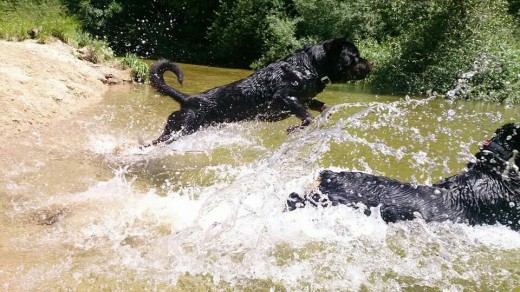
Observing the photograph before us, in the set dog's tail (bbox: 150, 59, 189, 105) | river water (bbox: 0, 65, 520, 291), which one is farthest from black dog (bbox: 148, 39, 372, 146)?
river water (bbox: 0, 65, 520, 291)

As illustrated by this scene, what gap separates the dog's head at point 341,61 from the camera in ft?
19.8

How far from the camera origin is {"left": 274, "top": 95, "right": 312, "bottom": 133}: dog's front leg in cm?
559

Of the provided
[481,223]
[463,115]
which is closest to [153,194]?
[481,223]

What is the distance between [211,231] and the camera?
11.1 feet

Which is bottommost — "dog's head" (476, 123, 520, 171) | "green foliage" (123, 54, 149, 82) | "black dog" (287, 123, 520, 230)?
"green foliage" (123, 54, 149, 82)

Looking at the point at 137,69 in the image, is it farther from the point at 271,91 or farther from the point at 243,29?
the point at 243,29

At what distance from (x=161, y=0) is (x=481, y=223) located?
91.3 feet

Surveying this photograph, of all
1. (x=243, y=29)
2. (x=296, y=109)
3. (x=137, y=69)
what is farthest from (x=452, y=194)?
(x=243, y=29)

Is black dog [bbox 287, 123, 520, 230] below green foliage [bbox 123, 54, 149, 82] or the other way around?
the other way around

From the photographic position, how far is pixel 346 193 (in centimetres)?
348

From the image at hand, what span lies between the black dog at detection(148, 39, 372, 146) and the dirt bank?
191 cm

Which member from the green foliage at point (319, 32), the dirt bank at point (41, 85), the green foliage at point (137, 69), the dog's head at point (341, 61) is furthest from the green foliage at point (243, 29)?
the dog's head at point (341, 61)

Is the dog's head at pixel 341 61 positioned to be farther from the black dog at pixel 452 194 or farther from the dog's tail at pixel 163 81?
the black dog at pixel 452 194

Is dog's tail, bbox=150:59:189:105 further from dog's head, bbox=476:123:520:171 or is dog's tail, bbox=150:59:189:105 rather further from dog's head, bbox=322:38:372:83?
dog's head, bbox=476:123:520:171
